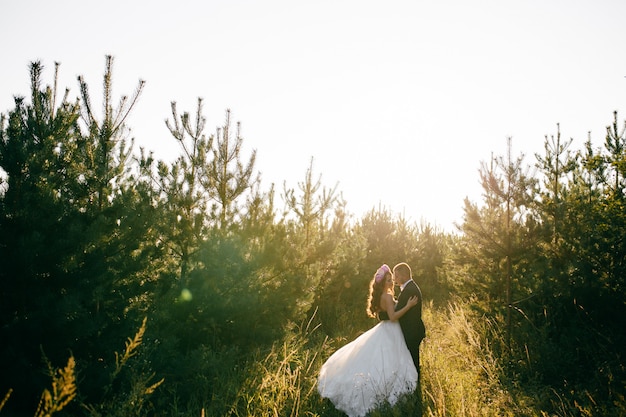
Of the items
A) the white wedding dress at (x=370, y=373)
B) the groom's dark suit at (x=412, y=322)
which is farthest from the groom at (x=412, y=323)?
the white wedding dress at (x=370, y=373)

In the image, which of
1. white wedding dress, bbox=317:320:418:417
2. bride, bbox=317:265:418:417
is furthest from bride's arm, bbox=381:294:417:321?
white wedding dress, bbox=317:320:418:417

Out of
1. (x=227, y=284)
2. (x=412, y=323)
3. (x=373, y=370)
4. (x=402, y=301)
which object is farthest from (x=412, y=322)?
(x=227, y=284)

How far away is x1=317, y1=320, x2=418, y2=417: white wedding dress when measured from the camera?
566cm

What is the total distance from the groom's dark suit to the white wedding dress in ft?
0.37

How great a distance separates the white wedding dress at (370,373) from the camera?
18.6 feet

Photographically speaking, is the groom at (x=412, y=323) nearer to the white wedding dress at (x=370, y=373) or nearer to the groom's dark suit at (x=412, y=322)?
the groom's dark suit at (x=412, y=322)

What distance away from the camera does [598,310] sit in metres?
6.94

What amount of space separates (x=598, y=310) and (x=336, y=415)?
4972 millimetres

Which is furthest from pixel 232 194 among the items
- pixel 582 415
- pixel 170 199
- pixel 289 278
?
pixel 582 415

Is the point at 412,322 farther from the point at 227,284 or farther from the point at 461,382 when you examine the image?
the point at 227,284

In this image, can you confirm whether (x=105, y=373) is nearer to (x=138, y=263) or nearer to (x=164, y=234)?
(x=138, y=263)

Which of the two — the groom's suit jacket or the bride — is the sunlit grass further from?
the groom's suit jacket

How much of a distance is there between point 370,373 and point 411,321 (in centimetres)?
114

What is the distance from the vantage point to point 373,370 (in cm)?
592
